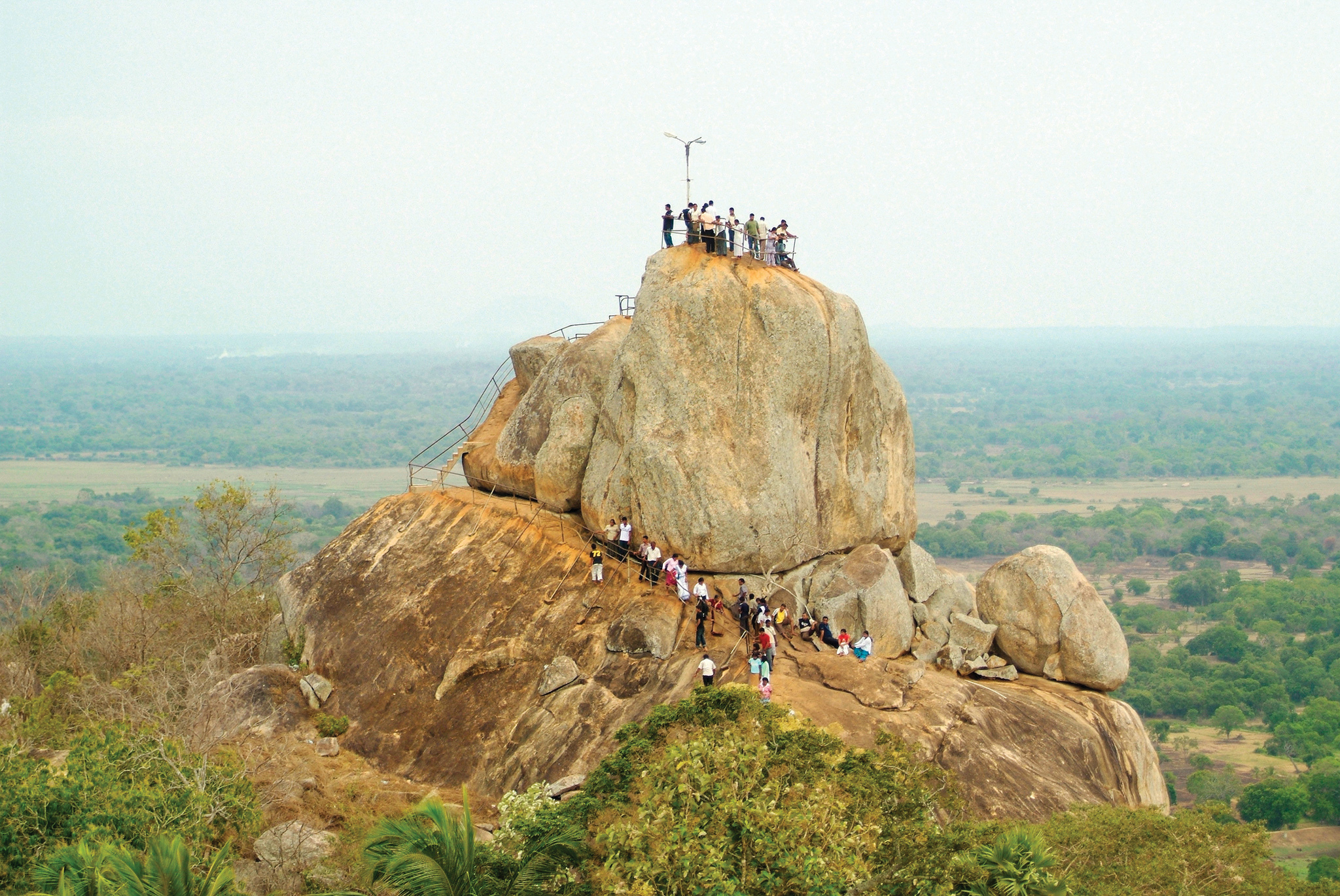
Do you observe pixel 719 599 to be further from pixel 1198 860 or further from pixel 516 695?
pixel 1198 860

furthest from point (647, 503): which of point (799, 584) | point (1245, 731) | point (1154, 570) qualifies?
point (1154, 570)

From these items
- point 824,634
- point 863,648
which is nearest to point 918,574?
point 863,648

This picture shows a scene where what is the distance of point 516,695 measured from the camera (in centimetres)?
3006

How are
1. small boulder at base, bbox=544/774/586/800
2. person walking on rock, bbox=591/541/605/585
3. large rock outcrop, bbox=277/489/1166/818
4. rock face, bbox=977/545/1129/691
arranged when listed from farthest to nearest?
rock face, bbox=977/545/1129/691 → person walking on rock, bbox=591/541/605/585 → large rock outcrop, bbox=277/489/1166/818 → small boulder at base, bbox=544/774/586/800

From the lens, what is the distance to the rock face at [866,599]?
107 ft

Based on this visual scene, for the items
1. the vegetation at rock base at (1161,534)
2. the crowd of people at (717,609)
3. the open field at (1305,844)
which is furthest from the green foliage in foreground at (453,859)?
the vegetation at rock base at (1161,534)

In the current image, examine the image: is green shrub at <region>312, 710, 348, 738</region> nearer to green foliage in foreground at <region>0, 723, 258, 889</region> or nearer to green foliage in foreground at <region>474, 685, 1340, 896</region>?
green foliage in foreground at <region>0, 723, 258, 889</region>

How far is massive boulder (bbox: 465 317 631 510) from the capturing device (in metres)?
35.3

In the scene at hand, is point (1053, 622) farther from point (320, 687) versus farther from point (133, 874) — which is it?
point (133, 874)

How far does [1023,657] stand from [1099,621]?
2481 millimetres

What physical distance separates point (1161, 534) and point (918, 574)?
150012 millimetres

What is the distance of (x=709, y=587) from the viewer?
1249 inches

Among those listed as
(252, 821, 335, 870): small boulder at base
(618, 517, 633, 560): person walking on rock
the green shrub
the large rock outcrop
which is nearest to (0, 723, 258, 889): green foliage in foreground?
(252, 821, 335, 870): small boulder at base

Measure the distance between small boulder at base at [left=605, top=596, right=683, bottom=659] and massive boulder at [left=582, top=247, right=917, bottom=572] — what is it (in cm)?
187
